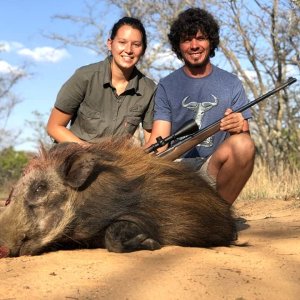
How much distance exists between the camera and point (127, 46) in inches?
196

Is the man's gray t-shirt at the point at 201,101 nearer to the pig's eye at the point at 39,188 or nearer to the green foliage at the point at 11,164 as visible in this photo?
the pig's eye at the point at 39,188

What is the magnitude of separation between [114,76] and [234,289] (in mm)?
2943

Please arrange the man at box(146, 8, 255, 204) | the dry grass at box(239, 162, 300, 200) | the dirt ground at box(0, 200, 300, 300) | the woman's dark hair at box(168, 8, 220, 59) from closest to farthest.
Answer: the dirt ground at box(0, 200, 300, 300) → the man at box(146, 8, 255, 204) → the woman's dark hair at box(168, 8, 220, 59) → the dry grass at box(239, 162, 300, 200)

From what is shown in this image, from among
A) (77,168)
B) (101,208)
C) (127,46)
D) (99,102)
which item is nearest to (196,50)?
(127,46)

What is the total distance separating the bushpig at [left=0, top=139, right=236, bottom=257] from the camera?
3277mm

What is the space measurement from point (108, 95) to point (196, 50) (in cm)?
86

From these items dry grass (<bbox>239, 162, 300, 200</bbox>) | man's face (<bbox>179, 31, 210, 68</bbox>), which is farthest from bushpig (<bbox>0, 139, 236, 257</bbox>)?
dry grass (<bbox>239, 162, 300, 200</bbox>)

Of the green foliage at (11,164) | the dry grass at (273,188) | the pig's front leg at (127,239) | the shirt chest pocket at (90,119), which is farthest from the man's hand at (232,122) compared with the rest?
the green foliage at (11,164)

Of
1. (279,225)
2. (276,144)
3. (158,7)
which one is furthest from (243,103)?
(158,7)

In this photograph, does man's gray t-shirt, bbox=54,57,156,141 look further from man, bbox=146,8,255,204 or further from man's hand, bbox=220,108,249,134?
man's hand, bbox=220,108,249,134

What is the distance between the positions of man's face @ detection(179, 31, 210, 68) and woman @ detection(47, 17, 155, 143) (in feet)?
1.24

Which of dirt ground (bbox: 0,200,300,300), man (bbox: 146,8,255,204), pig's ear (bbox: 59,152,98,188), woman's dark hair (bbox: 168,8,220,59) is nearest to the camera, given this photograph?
dirt ground (bbox: 0,200,300,300)

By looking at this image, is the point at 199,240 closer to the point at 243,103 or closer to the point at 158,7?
the point at 243,103

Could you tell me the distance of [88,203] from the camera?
338cm
